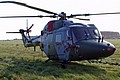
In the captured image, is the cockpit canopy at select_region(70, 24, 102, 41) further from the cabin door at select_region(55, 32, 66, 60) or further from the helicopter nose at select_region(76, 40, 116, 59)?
the cabin door at select_region(55, 32, 66, 60)

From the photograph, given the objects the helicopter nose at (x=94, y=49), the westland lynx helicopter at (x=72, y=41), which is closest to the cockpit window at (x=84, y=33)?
the westland lynx helicopter at (x=72, y=41)

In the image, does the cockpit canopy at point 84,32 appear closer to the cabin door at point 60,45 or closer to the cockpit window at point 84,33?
the cockpit window at point 84,33

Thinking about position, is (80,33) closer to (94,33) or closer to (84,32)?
(84,32)

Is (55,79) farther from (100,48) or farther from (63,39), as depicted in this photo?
(63,39)

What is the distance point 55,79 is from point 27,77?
4.30 feet

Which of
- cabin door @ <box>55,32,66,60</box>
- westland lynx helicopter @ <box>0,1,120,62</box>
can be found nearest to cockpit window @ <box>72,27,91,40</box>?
westland lynx helicopter @ <box>0,1,120,62</box>

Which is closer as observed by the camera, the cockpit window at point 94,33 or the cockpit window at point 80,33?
the cockpit window at point 80,33

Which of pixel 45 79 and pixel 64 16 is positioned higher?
pixel 64 16

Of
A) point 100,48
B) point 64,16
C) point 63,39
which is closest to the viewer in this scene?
point 100,48

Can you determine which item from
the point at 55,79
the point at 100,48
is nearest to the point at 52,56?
the point at 100,48

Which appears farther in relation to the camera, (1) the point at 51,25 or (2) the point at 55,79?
(1) the point at 51,25

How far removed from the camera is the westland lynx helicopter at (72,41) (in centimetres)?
1647

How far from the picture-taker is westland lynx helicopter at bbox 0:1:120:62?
54.0ft

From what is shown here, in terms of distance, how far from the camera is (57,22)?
19.7 m
